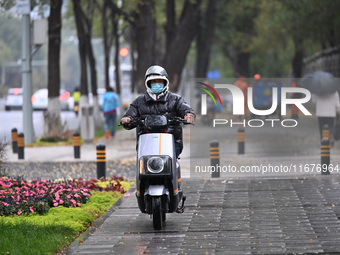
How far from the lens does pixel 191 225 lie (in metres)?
9.52

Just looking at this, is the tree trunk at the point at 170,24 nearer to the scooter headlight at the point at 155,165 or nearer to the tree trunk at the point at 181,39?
the tree trunk at the point at 181,39

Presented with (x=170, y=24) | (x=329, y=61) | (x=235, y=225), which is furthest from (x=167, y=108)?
(x=329, y=61)

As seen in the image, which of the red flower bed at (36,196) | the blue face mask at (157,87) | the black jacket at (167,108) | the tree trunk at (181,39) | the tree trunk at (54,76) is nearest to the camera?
the blue face mask at (157,87)

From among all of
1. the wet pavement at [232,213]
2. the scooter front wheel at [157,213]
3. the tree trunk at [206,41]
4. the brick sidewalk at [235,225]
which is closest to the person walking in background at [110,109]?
the wet pavement at [232,213]

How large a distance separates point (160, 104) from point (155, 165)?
88 cm

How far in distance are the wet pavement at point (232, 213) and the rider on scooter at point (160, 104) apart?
3.74 ft

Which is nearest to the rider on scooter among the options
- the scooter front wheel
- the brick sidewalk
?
the scooter front wheel

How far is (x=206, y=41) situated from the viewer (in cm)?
4244

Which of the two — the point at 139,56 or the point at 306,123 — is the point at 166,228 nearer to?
the point at 306,123

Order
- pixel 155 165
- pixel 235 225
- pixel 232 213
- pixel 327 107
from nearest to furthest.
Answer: pixel 155 165
pixel 235 225
pixel 232 213
pixel 327 107

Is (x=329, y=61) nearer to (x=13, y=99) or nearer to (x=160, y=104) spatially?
(x=13, y=99)

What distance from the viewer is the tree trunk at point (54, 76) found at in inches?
963

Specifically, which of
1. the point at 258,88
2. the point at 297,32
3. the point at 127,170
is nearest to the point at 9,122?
the point at 297,32

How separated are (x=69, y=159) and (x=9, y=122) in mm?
20411
